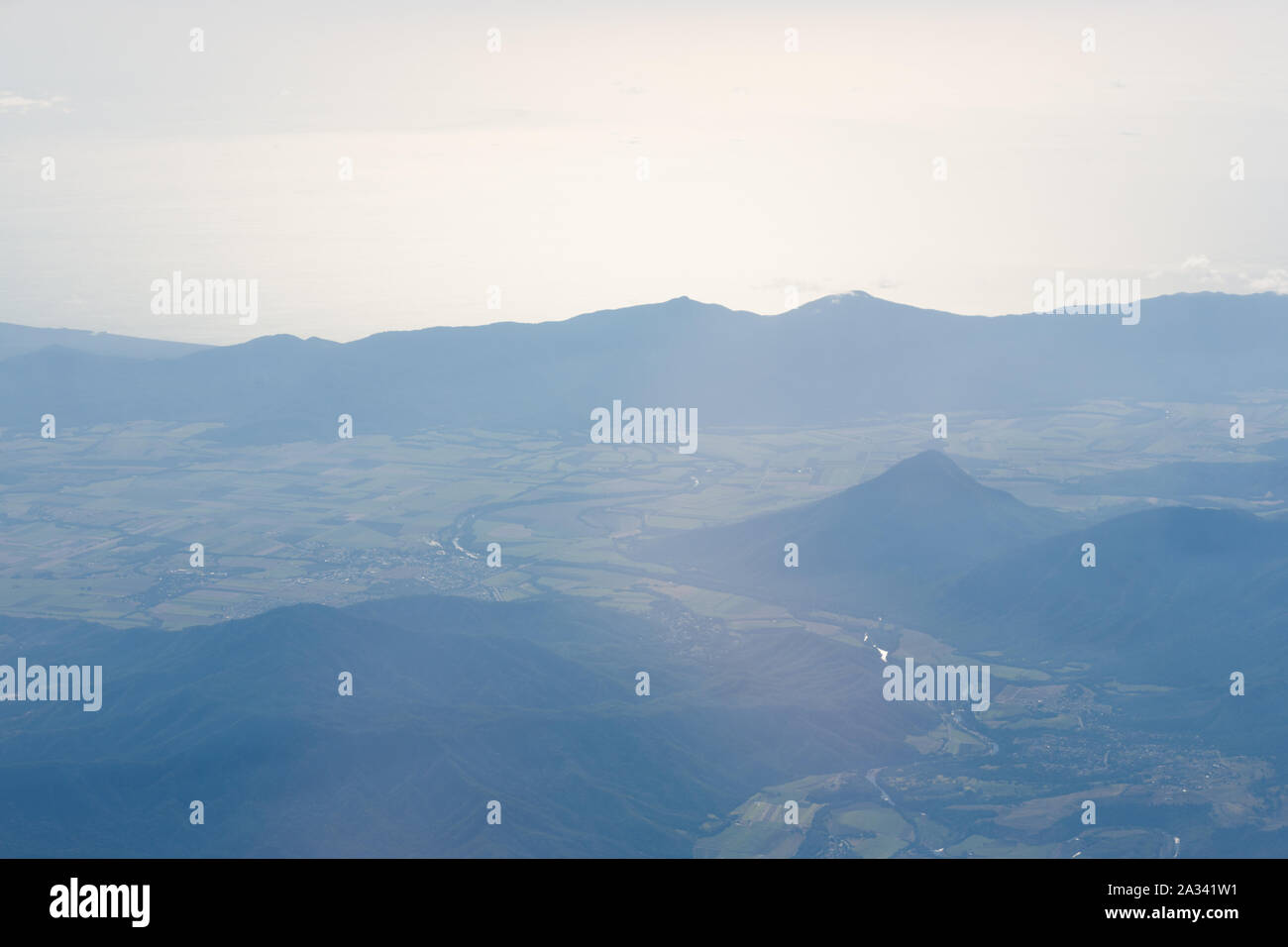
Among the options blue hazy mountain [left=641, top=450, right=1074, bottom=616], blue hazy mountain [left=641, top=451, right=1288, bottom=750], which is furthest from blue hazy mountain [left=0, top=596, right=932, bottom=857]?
blue hazy mountain [left=641, top=450, right=1074, bottom=616]

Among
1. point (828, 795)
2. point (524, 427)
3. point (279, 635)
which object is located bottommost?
point (828, 795)

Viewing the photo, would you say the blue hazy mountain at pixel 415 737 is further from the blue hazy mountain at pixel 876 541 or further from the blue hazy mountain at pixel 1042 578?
the blue hazy mountain at pixel 876 541

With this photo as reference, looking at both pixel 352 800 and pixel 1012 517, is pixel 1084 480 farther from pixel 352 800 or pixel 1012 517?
pixel 352 800

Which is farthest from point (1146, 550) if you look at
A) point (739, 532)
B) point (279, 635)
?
point (279, 635)

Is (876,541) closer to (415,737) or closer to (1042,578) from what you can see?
(1042,578)

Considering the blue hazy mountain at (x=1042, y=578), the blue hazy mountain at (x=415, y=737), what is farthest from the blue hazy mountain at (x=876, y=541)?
the blue hazy mountain at (x=415, y=737)

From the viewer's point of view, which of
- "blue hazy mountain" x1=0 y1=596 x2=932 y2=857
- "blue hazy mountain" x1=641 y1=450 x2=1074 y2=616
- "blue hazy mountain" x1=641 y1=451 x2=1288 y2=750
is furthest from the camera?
"blue hazy mountain" x1=641 y1=450 x2=1074 y2=616

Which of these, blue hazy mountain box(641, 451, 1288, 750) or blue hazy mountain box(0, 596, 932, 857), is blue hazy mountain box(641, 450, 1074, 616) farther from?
blue hazy mountain box(0, 596, 932, 857)

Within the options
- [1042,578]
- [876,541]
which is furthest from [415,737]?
[876,541]
